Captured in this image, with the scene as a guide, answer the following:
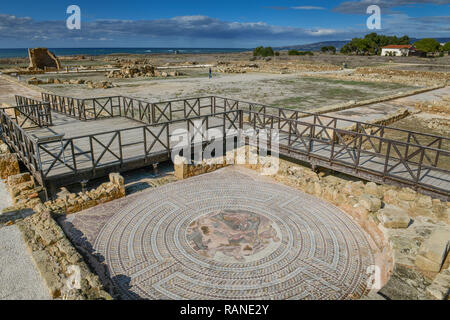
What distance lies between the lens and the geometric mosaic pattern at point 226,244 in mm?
5086

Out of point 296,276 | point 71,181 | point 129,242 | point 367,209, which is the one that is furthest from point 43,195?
point 367,209

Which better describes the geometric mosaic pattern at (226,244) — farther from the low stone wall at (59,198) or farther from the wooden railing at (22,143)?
the wooden railing at (22,143)

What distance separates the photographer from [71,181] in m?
8.25

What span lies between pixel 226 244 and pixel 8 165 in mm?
6903

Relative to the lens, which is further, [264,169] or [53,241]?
[264,169]

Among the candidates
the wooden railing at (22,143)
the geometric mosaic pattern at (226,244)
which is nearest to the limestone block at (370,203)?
the geometric mosaic pattern at (226,244)

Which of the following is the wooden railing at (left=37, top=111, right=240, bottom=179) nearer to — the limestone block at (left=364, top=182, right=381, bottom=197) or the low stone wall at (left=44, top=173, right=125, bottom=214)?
the low stone wall at (left=44, top=173, right=125, bottom=214)

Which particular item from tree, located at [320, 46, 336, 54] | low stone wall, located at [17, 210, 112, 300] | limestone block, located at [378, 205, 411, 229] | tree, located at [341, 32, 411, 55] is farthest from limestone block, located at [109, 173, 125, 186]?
tree, located at [320, 46, 336, 54]

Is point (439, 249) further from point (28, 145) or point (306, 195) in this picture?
point (28, 145)

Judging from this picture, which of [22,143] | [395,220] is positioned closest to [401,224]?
[395,220]

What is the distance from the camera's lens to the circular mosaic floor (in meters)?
5.08

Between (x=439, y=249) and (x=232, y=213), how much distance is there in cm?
383

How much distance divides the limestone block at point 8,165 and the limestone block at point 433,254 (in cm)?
992

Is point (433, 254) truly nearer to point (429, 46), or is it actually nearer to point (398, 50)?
point (398, 50)
